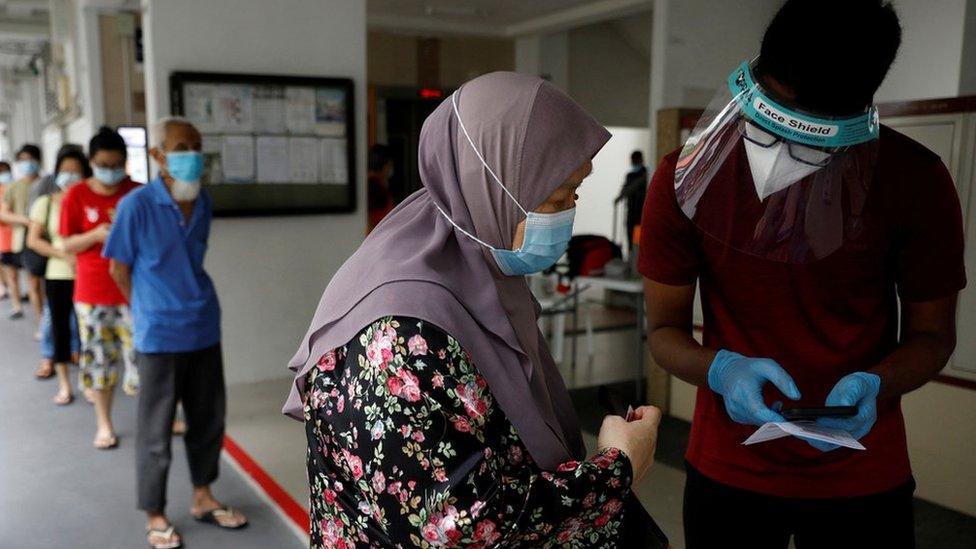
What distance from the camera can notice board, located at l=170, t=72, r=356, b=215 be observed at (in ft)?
13.3

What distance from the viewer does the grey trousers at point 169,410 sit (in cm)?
261

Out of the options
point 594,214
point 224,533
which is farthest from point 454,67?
point 224,533

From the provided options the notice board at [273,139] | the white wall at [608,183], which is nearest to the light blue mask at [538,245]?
the notice board at [273,139]

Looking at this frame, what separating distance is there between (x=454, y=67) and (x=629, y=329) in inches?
183

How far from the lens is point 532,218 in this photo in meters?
1.12

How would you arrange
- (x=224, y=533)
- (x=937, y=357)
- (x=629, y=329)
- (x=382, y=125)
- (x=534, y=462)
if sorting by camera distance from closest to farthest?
(x=534, y=462) < (x=937, y=357) < (x=224, y=533) < (x=629, y=329) < (x=382, y=125)

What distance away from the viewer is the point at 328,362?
1.02 m

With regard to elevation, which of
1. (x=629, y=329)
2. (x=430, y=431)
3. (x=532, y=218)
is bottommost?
(x=629, y=329)

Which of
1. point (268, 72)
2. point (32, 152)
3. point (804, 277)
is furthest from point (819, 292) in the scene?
point (32, 152)

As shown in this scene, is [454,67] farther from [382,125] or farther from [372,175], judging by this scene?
[372,175]

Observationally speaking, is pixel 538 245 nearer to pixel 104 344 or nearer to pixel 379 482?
pixel 379 482

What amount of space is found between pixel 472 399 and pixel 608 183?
9.48 m

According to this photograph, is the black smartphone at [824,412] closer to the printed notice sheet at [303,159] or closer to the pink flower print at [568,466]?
the pink flower print at [568,466]

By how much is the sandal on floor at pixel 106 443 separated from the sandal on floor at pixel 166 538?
1.16 m
